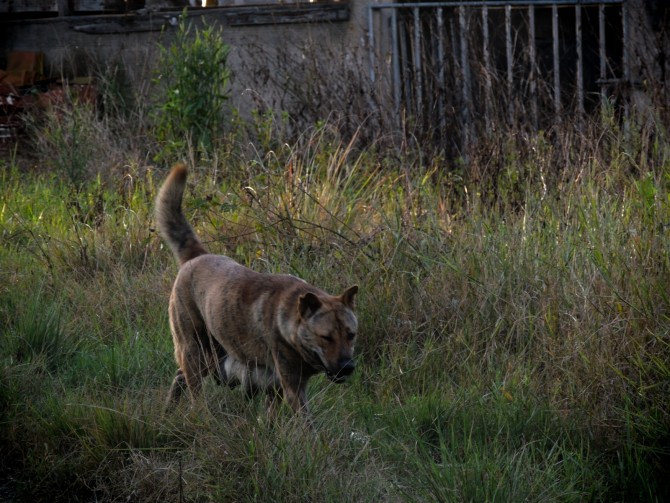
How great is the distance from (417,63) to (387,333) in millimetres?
5063

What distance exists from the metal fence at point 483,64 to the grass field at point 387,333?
79cm

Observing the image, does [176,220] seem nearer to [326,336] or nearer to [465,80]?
[326,336]

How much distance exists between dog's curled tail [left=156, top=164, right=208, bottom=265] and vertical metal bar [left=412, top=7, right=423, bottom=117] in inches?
151

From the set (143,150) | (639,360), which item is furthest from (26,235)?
(639,360)

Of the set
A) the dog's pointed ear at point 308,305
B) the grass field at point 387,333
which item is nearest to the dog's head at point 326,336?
the dog's pointed ear at point 308,305

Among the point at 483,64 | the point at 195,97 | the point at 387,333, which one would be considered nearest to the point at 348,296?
the point at 387,333

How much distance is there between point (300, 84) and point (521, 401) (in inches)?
237

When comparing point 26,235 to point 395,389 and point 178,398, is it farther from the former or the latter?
point 395,389

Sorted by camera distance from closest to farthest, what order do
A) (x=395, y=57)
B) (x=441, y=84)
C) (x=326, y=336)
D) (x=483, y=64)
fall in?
→ (x=326, y=336) → (x=441, y=84) → (x=483, y=64) → (x=395, y=57)

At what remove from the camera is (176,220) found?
5559 millimetres

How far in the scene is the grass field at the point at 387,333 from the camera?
4.24 m

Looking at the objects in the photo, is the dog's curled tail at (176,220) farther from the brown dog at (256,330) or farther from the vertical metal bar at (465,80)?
the vertical metal bar at (465,80)

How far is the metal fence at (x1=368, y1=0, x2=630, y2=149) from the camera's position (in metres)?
8.51

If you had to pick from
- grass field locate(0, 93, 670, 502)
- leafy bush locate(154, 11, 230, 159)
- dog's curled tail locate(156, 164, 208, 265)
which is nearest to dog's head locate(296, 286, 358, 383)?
grass field locate(0, 93, 670, 502)
